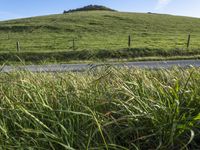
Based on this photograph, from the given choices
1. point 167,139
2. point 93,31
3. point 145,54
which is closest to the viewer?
point 167,139

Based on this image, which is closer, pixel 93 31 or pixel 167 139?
pixel 167 139

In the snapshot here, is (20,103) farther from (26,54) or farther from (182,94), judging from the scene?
(26,54)

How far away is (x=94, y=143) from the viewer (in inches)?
125

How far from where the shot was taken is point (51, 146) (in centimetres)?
306

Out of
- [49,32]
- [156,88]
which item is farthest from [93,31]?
[156,88]

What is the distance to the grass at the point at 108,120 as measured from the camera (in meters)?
3.06

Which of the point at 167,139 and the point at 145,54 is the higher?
the point at 167,139

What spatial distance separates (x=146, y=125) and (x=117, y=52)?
24.1 m

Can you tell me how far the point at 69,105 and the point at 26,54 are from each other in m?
25.4

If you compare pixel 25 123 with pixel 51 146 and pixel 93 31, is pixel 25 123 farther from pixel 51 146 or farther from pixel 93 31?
pixel 93 31

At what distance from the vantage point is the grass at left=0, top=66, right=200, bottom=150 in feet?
10.0

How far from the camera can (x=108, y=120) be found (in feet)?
10.9

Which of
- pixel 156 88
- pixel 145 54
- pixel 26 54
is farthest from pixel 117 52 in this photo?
pixel 156 88

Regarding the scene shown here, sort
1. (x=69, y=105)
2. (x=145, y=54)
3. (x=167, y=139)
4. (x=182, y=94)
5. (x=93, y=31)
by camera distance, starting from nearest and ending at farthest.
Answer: (x=167, y=139) → (x=182, y=94) → (x=69, y=105) → (x=145, y=54) → (x=93, y=31)
